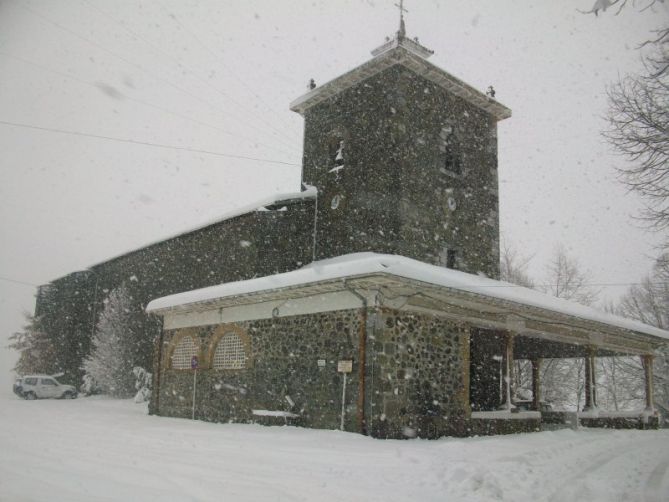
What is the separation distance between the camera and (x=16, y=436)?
29.9 feet

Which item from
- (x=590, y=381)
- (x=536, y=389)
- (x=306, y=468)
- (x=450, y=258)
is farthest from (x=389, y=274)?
(x=590, y=381)

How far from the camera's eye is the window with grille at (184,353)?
50.0ft

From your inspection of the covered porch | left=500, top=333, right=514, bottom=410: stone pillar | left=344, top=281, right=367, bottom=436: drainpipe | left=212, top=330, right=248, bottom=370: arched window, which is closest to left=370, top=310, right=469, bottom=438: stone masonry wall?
the covered porch

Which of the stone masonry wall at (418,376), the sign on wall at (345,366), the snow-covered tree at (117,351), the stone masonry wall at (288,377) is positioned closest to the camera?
A: the stone masonry wall at (418,376)

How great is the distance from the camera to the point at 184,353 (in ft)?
50.9

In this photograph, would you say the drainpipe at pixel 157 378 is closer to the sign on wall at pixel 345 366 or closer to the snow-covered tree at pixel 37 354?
the sign on wall at pixel 345 366

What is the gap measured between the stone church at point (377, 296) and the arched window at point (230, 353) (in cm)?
5

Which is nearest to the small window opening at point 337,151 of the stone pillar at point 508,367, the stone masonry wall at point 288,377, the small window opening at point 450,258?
the small window opening at point 450,258

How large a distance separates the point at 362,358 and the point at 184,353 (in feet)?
23.5

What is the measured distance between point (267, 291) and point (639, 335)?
11829mm

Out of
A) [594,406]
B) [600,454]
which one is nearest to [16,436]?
[600,454]

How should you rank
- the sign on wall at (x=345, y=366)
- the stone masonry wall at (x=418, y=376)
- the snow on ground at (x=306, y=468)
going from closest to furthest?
the snow on ground at (x=306, y=468), the stone masonry wall at (x=418, y=376), the sign on wall at (x=345, y=366)

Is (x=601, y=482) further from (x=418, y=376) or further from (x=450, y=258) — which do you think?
(x=450, y=258)

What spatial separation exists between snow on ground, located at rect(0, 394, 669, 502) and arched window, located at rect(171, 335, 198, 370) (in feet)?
14.9
